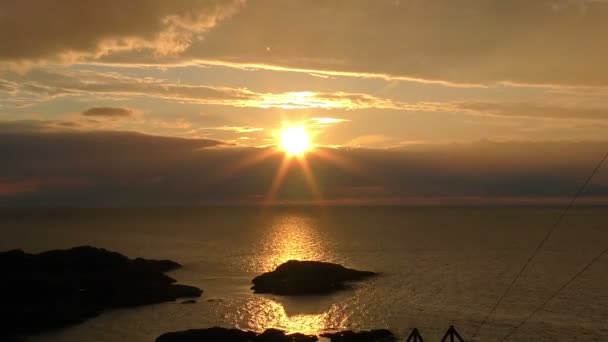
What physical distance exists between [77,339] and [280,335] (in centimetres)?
2080

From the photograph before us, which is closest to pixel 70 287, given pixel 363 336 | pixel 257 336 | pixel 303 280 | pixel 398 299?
pixel 257 336

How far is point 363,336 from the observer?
56.8 metres

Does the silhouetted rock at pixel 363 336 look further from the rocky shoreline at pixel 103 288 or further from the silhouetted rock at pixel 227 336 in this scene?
the silhouetted rock at pixel 227 336

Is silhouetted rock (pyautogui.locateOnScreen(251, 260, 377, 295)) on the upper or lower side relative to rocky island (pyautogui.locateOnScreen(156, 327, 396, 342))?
upper

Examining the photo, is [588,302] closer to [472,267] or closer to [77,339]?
[472,267]

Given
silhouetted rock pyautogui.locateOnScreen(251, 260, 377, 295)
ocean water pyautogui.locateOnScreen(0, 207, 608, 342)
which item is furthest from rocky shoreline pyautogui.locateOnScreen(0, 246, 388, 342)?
ocean water pyautogui.locateOnScreen(0, 207, 608, 342)

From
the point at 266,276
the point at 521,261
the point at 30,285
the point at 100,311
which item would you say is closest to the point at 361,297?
the point at 266,276

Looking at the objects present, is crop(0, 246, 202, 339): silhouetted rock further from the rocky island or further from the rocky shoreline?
the rocky island

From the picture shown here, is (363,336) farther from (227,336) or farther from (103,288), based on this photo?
(103,288)

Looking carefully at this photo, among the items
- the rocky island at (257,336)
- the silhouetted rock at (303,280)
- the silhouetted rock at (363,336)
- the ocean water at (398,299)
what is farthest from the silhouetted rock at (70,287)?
the silhouetted rock at (363,336)

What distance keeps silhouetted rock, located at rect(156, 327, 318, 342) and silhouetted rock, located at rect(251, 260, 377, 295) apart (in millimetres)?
29589

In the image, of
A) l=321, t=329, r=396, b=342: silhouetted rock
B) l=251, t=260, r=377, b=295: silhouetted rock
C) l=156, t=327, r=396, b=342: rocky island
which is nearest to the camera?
l=156, t=327, r=396, b=342: rocky island

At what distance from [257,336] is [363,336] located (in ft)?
33.0

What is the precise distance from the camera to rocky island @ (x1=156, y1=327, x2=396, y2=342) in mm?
54625
